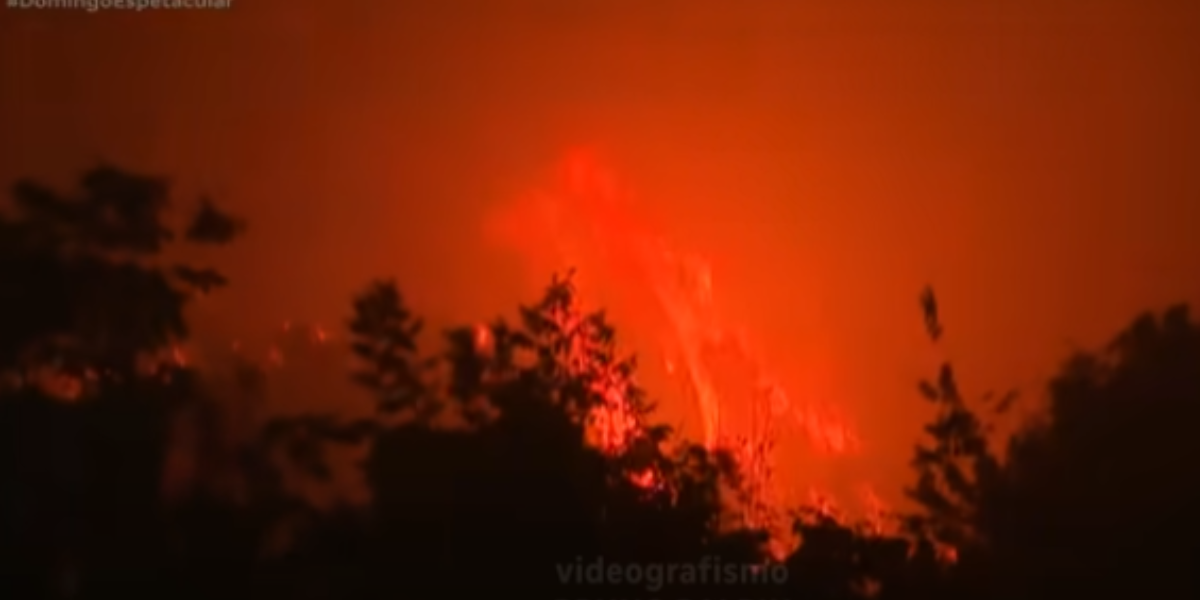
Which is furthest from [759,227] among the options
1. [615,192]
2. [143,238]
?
[143,238]

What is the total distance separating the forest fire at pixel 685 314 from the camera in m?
2.84

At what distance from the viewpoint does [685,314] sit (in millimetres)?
2865

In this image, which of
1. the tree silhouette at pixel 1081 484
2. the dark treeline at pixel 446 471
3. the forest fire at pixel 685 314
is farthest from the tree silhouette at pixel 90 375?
the tree silhouette at pixel 1081 484

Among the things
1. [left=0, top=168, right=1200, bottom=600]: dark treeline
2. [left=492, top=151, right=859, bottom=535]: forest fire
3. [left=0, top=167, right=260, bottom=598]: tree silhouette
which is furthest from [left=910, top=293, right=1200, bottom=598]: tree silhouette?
[left=0, top=167, right=260, bottom=598]: tree silhouette

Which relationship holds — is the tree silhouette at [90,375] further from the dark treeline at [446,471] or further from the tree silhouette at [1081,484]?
the tree silhouette at [1081,484]

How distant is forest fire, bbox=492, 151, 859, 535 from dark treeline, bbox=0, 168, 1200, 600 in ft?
0.24

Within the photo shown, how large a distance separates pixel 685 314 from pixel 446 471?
666 millimetres

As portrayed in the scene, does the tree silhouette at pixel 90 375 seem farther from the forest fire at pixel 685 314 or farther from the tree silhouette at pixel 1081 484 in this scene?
the tree silhouette at pixel 1081 484

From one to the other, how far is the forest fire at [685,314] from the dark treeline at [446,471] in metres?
0.07

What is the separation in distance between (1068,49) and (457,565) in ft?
6.30

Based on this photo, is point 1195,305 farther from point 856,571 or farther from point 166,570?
point 166,570

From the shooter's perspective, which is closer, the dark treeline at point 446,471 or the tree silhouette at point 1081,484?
the dark treeline at point 446,471

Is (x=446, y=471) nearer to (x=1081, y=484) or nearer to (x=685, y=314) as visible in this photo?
(x=685, y=314)

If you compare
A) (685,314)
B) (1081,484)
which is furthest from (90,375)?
(1081,484)
